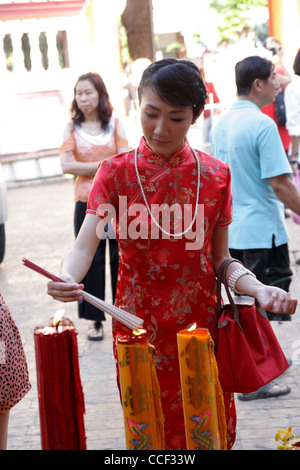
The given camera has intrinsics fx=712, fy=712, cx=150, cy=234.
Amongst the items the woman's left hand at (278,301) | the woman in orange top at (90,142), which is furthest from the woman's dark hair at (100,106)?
the woman's left hand at (278,301)

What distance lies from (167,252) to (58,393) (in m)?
0.95

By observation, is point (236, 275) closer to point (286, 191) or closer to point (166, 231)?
point (166, 231)

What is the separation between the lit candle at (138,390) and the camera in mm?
1312

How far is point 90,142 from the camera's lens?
5004mm

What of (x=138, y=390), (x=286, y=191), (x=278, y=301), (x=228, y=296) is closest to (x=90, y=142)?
(x=286, y=191)

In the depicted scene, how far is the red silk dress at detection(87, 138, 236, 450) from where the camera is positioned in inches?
84.8

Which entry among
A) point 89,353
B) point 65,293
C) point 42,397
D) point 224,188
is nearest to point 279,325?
point 89,353

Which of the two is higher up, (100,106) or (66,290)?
(100,106)

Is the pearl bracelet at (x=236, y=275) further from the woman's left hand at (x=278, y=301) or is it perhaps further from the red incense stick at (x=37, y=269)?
the red incense stick at (x=37, y=269)

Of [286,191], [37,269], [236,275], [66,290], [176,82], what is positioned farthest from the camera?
[286,191]

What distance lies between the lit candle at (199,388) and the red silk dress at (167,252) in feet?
2.66

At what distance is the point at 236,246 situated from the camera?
4016mm
